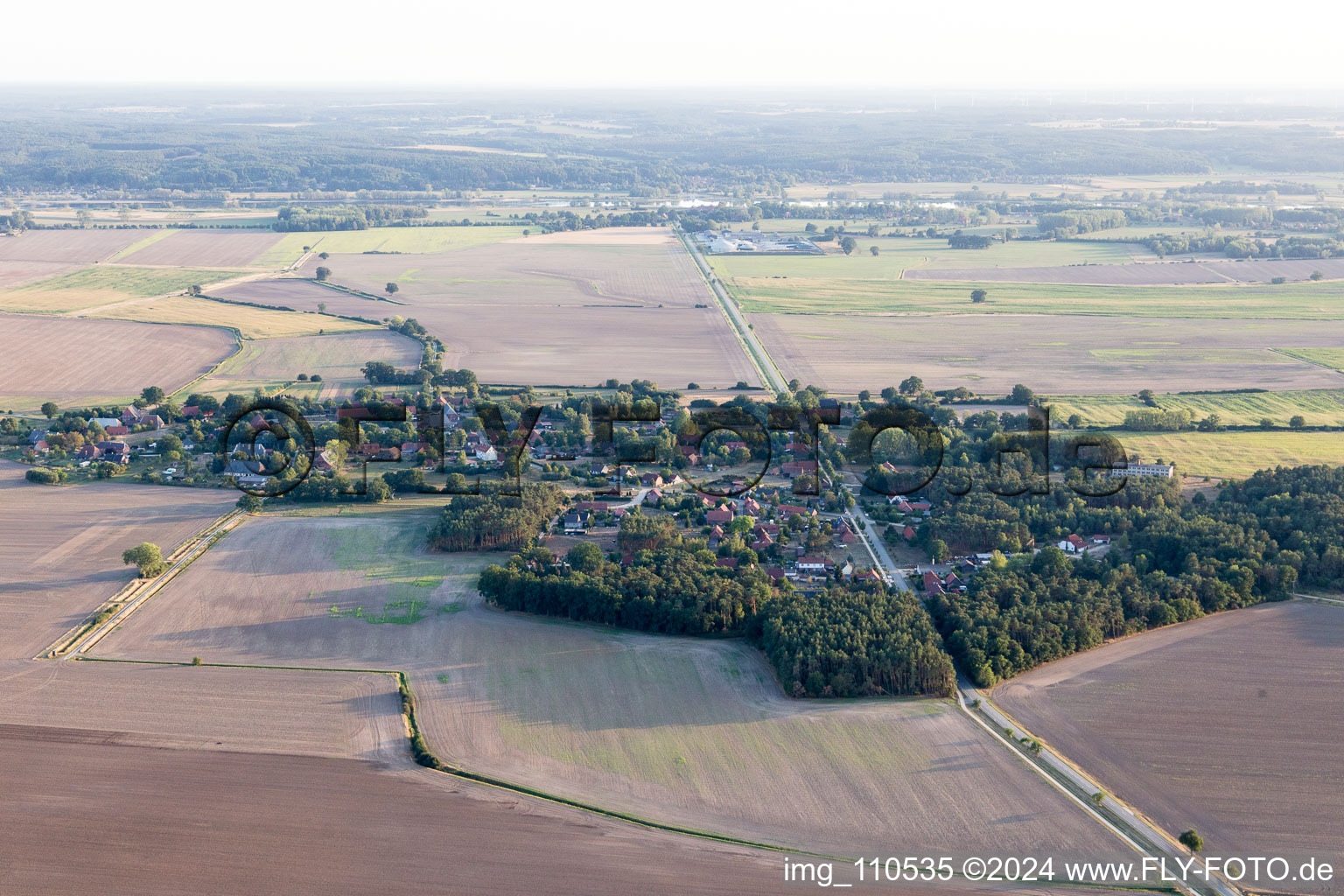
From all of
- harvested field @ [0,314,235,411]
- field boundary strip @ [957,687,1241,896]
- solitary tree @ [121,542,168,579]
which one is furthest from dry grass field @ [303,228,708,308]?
field boundary strip @ [957,687,1241,896]

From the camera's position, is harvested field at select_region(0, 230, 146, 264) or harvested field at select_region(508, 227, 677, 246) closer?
harvested field at select_region(0, 230, 146, 264)

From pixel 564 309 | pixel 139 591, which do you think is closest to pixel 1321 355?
pixel 564 309

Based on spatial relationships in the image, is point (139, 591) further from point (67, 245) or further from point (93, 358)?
point (67, 245)

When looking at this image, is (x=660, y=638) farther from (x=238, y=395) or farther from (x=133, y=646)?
(x=238, y=395)

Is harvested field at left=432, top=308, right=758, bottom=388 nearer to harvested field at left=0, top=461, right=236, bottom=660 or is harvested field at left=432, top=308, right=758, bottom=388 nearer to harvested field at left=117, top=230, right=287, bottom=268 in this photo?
harvested field at left=0, top=461, right=236, bottom=660

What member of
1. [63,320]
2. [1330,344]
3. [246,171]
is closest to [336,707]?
[63,320]
